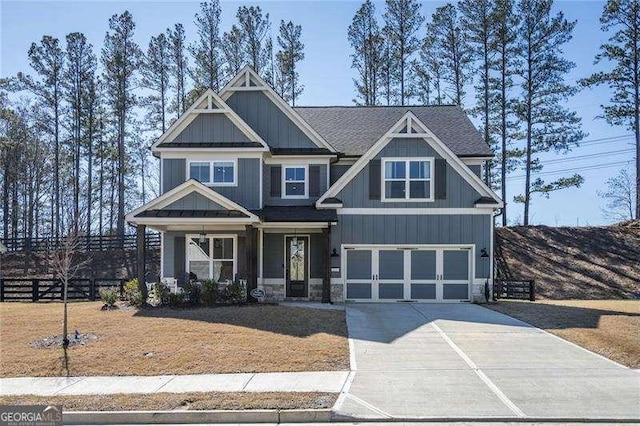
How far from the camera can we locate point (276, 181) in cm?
2116

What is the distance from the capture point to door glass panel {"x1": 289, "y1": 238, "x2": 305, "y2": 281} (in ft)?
67.2

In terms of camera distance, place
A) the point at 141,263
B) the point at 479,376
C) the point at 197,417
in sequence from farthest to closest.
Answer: the point at 141,263 < the point at 479,376 < the point at 197,417

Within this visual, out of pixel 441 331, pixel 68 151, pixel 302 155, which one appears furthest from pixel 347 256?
pixel 68 151

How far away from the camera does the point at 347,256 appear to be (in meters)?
20.1

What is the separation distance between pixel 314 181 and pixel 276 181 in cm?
159

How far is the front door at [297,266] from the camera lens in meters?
20.4

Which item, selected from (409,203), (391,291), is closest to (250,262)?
(391,291)

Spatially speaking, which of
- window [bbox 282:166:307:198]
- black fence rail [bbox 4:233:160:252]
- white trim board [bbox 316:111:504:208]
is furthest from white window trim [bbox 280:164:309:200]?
black fence rail [bbox 4:233:160:252]

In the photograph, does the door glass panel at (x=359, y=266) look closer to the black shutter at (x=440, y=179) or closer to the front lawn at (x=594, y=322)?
the black shutter at (x=440, y=179)

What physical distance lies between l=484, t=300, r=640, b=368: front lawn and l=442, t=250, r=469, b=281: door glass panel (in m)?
1.76

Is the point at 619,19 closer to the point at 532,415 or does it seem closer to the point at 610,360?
the point at 610,360

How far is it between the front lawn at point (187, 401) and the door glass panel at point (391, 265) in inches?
469

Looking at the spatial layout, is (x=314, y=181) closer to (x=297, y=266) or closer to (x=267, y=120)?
(x=267, y=120)

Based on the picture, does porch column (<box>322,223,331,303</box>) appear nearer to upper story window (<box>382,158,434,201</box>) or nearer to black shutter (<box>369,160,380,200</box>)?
black shutter (<box>369,160,380,200</box>)
